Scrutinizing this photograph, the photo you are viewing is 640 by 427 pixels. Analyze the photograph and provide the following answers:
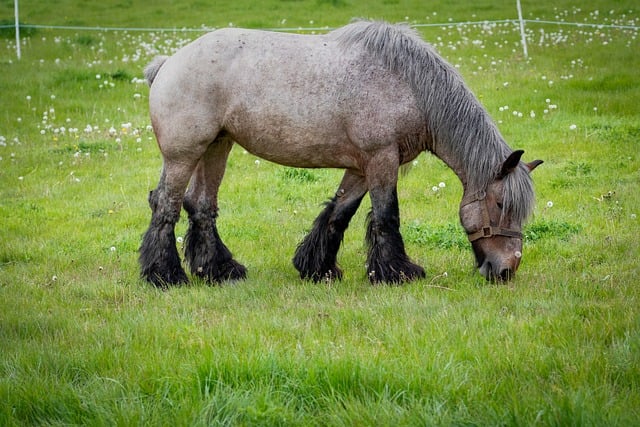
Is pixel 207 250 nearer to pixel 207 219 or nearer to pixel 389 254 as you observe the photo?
pixel 207 219

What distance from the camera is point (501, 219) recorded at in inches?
272

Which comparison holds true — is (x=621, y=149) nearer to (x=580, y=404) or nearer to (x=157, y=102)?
(x=157, y=102)

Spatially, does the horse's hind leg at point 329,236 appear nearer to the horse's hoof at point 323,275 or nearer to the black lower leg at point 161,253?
the horse's hoof at point 323,275

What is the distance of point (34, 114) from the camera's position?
14.8 meters

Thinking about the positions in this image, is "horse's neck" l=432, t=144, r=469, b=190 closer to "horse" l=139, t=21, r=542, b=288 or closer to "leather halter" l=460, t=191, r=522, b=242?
"horse" l=139, t=21, r=542, b=288

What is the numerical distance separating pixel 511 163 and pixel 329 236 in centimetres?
183

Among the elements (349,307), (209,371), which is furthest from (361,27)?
(209,371)

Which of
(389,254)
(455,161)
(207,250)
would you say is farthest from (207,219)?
(455,161)

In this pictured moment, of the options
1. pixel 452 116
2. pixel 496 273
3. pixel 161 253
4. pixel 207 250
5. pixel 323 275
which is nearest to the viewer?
pixel 496 273

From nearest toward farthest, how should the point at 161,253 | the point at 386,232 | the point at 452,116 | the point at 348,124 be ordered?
the point at 452,116, the point at 348,124, the point at 386,232, the point at 161,253

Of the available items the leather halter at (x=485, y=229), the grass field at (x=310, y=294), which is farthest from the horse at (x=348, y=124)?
the grass field at (x=310, y=294)

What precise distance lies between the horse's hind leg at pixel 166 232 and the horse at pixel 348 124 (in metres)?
0.01

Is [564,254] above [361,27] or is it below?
below

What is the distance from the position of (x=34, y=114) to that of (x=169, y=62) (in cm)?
818
